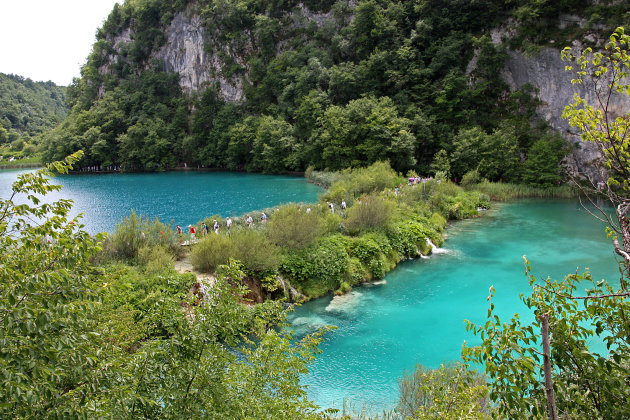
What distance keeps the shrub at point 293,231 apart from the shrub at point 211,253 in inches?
90.1

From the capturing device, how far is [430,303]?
17.7 m

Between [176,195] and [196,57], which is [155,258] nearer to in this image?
[176,195]

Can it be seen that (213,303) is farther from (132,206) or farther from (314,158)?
(314,158)

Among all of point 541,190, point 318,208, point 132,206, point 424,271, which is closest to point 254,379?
point 424,271

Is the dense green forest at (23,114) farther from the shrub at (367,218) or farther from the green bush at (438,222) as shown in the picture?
the green bush at (438,222)

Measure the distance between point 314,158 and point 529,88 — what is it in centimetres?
2501

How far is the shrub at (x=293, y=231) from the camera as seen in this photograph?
19.1 metres

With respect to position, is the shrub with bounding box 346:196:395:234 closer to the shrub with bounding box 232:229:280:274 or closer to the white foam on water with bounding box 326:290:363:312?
the white foam on water with bounding box 326:290:363:312

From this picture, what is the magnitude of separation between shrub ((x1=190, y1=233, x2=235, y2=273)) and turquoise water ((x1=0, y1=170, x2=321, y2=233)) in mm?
9668

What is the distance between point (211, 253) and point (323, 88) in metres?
43.4

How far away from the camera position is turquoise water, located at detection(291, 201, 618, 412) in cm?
1248

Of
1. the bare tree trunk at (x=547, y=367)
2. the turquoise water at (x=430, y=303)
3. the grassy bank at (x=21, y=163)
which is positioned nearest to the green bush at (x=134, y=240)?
the turquoise water at (x=430, y=303)

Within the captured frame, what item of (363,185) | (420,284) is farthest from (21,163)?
(420,284)

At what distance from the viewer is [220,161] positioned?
6650cm
